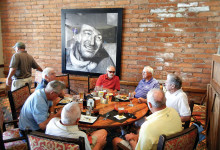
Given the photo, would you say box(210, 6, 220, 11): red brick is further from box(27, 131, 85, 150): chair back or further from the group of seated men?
box(27, 131, 85, 150): chair back

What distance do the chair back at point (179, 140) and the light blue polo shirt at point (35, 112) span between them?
1.37 metres

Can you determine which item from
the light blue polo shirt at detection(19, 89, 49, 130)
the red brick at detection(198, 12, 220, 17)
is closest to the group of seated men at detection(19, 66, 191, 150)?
the light blue polo shirt at detection(19, 89, 49, 130)

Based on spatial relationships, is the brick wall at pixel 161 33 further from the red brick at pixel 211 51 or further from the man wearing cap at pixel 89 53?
the man wearing cap at pixel 89 53

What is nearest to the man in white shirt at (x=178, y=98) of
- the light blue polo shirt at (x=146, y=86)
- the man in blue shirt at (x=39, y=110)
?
the light blue polo shirt at (x=146, y=86)

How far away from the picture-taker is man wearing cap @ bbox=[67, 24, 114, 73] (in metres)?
4.46

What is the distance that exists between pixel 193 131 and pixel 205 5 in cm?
308

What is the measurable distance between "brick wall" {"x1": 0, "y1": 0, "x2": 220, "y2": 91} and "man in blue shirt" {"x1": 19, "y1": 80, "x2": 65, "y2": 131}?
249 centimetres

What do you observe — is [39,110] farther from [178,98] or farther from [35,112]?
[178,98]

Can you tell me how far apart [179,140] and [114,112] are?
3.64ft

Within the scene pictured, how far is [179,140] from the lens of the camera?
1508mm

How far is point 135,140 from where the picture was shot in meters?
2.15

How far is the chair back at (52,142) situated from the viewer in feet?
4.52

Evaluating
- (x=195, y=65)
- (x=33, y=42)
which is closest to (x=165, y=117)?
(x=195, y=65)

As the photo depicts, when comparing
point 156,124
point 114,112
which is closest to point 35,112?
point 114,112
